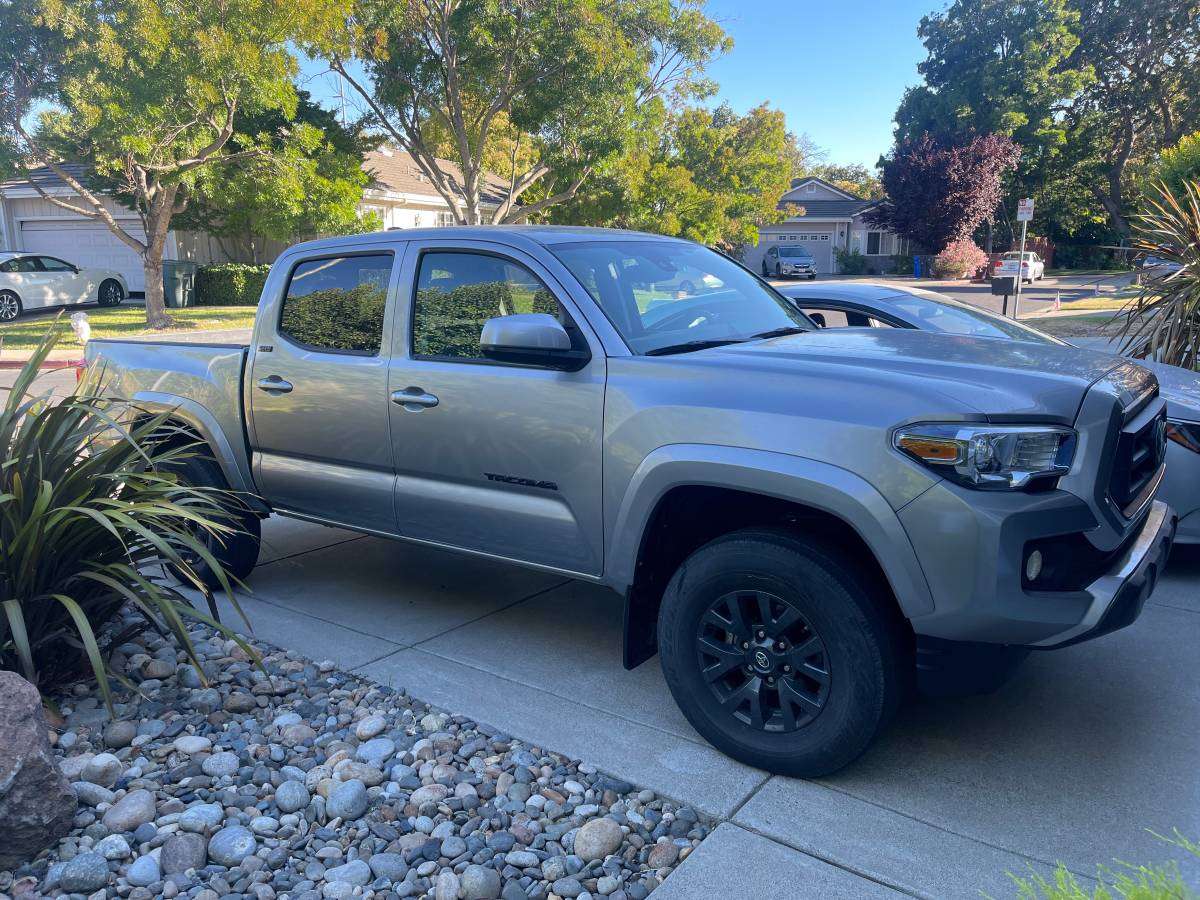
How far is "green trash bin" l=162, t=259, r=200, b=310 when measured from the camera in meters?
27.8

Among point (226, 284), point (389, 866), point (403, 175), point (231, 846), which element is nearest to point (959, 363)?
point (389, 866)

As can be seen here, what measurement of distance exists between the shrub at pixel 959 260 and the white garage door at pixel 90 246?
33.2 meters

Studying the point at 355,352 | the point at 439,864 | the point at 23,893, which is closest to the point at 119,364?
the point at 355,352

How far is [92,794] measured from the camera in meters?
3.32

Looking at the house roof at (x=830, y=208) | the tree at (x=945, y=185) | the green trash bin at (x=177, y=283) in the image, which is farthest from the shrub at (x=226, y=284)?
the house roof at (x=830, y=208)

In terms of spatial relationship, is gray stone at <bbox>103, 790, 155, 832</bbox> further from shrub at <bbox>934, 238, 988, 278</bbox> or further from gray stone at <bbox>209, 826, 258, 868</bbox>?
shrub at <bbox>934, 238, 988, 278</bbox>

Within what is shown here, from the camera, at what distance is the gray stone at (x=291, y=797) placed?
10.9 feet

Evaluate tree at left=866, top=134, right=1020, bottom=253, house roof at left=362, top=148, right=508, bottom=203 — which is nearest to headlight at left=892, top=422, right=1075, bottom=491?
house roof at left=362, top=148, right=508, bottom=203

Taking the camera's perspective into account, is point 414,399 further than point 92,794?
Yes

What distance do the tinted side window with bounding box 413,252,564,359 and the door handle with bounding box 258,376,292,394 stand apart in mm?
873

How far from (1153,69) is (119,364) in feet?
177

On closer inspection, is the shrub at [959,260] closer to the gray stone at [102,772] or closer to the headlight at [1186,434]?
the headlight at [1186,434]

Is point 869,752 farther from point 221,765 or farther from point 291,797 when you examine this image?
point 221,765

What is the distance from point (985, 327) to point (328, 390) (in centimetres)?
437
